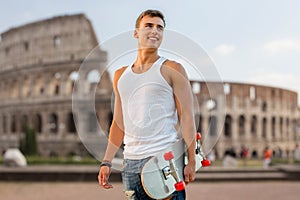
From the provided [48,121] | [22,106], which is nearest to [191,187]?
[48,121]

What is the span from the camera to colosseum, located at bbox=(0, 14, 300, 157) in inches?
1012

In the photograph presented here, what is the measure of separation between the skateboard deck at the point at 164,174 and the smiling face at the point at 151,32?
1.99 ft

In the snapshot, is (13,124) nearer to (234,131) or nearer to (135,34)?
(234,131)

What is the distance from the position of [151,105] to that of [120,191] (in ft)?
23.9

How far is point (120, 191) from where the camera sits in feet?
29.3

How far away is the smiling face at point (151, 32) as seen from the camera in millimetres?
2138

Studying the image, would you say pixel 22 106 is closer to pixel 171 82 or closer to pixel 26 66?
pixel 26 66

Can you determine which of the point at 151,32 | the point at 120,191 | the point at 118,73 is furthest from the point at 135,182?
the point at 120,191

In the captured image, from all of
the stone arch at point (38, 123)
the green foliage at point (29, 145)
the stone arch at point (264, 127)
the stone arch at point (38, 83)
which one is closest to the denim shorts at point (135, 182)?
the green foliage at point (29, 145)

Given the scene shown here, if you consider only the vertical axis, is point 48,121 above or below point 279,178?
above

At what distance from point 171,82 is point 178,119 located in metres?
0.23

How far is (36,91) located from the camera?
1100 inches

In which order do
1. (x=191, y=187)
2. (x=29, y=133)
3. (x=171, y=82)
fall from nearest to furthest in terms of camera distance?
1. (x=171, y=82)
2. (x=191, y=187)
3. (x=29, y=133)

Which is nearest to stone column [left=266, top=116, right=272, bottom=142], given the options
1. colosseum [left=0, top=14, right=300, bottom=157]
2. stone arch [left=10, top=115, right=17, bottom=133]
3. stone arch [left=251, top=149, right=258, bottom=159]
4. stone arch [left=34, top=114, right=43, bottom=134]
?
colosseum [left=0, top=14, right=300, bottom=157]
